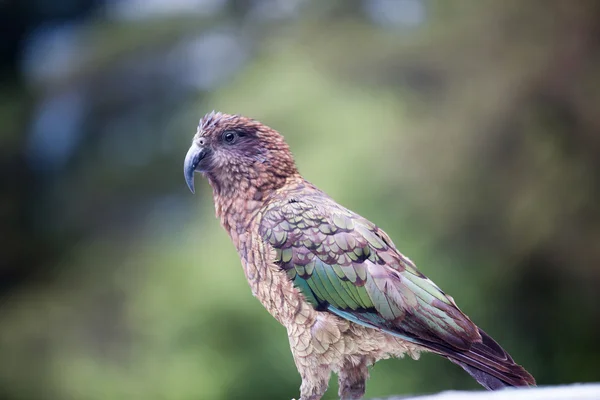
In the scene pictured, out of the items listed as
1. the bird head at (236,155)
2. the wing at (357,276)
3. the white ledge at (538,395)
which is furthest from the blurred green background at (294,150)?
the white ledge at (538,395)

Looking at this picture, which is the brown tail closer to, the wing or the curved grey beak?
the wing

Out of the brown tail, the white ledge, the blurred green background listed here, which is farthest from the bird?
the blurred green background

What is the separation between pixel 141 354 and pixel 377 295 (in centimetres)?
201

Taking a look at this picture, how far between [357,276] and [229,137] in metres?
0.51

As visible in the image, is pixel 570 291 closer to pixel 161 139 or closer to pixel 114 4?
pixel 161 139

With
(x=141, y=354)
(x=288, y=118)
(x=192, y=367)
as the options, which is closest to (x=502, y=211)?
(x=288, y=118)

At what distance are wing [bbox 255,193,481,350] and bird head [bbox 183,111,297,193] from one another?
0.12m

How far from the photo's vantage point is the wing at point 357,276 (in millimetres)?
1438

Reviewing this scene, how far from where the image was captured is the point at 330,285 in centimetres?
147

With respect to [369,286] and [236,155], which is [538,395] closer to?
[369,286]

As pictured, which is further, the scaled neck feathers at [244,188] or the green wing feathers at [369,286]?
the scaled neck feathers at [244,188]

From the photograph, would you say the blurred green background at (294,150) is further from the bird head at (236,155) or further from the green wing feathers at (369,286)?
the green wing feathers at (369,286)

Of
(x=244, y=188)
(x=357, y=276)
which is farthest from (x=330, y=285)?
(x=244, y=188)

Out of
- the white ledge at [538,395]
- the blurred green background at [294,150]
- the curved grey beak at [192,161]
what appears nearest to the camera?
the white ledge at [538,395]
